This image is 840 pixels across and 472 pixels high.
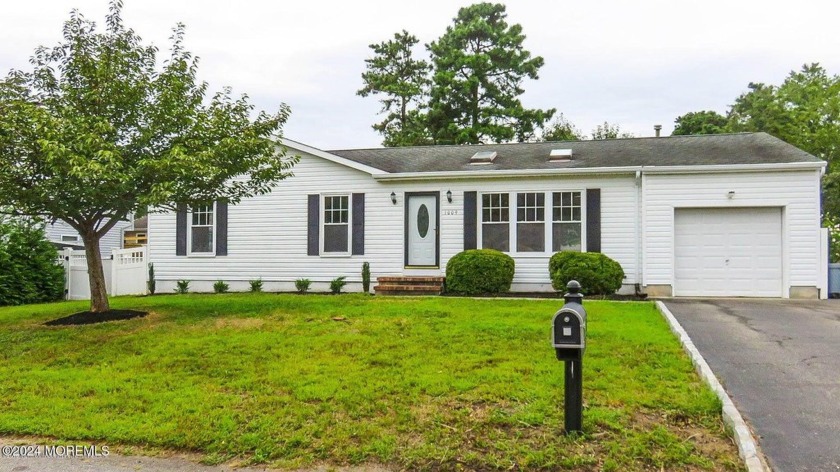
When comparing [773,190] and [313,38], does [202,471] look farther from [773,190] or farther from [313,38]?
[313,38]

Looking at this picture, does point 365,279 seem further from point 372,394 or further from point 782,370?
point 782,370

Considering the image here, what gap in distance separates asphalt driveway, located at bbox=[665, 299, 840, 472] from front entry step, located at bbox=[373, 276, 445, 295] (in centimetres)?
495

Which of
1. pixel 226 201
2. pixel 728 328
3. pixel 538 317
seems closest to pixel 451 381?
pixel 538 317

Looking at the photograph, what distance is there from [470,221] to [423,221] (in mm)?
1180

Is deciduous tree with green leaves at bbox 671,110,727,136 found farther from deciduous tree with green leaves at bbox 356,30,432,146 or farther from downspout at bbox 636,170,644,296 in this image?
downspout at bbox 636,170,644,296

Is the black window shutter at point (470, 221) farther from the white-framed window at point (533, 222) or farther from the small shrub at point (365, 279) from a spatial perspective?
the small shrub at point (365, 279)

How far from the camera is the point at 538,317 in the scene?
8.29 metres

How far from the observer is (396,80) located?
30.9 metres

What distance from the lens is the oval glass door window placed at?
1323cm

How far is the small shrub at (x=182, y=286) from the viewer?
1397 centimetres

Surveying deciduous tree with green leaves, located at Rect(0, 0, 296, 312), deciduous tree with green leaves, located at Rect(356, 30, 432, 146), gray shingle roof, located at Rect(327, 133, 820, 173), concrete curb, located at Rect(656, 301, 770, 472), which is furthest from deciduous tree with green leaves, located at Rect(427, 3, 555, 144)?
concrete curb, located at Rect(656, 301, 770, 472)

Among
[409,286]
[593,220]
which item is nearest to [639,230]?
[593,220]

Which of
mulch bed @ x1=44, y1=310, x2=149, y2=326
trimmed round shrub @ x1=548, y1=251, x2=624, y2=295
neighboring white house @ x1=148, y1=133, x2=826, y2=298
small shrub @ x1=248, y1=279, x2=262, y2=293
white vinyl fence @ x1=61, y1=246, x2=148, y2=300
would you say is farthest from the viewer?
white vinyl fence @ x1=61, y1=246, x2=148, y2=300

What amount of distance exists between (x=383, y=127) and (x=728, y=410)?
28797 mm
